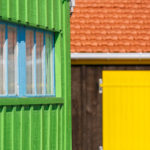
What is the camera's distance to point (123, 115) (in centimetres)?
1645

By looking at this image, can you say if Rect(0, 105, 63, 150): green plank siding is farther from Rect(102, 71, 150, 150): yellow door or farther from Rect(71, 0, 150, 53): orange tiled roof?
Rect(71, 0, 150, 53): orange tiled roof

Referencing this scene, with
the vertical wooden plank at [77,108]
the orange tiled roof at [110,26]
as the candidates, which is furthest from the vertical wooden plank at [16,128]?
the orange tiled roof at [110,26]

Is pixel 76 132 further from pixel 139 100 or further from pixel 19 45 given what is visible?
pixel 19 45

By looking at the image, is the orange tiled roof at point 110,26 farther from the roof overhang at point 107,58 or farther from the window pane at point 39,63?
the window pane at point 39,63

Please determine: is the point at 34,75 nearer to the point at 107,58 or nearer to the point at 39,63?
the point at 39,63

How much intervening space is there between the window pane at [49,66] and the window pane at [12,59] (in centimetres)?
123

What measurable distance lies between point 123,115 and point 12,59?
5.39m

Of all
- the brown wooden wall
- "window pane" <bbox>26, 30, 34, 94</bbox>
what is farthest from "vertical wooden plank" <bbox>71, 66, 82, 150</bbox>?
"window pane" <bbox>26, 30, 34, 94</bbox>

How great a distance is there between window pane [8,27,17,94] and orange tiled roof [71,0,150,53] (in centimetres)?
497

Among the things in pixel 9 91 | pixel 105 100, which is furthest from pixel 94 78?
pixel 9 91

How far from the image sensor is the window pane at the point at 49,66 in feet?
42.2

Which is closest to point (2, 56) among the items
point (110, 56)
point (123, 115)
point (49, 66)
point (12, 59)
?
point (12, 59)

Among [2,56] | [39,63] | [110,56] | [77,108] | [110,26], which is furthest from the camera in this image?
[110,26]

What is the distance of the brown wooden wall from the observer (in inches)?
647
